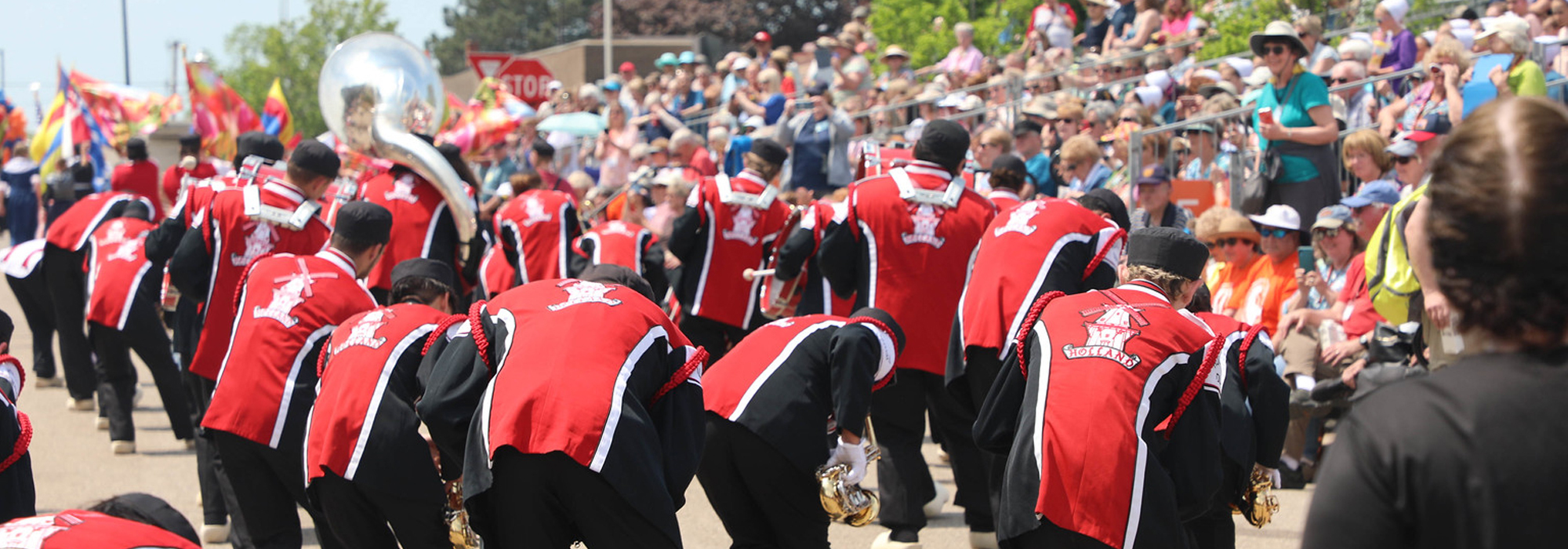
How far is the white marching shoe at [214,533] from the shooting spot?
6762 millimetres

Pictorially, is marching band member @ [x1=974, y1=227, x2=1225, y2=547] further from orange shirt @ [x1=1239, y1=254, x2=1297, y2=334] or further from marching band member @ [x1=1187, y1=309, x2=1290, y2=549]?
orange shirt @ [x1=1239, y1=254, x2=1297, y2=334]

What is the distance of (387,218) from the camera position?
6.07 metres

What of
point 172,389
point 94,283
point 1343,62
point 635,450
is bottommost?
point 172,389

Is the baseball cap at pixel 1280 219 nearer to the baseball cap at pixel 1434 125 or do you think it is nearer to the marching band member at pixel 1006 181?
the baseball cap at pixel 1434 125

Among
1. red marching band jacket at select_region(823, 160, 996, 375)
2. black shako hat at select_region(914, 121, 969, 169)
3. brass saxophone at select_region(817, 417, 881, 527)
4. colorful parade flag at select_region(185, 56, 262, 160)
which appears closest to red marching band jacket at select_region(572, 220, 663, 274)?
red marching band jacket at select_region(823, 160, 996, 375)

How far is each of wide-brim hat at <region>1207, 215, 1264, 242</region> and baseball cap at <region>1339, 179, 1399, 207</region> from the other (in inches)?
20.9

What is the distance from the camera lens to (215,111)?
58.1 ft

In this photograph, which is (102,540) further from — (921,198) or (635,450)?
(921,198)

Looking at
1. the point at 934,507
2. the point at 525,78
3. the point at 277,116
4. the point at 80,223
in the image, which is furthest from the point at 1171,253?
the point at 277,116

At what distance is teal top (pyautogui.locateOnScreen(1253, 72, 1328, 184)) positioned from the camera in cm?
843

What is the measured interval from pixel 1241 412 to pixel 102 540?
328 cm

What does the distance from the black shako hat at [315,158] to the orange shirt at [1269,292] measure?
4775 millimetres

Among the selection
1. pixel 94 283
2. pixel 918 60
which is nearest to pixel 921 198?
pixel 94 283

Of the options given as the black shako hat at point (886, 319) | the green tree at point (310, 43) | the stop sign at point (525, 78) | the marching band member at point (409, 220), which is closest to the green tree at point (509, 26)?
the green tree at point (310, 43)
